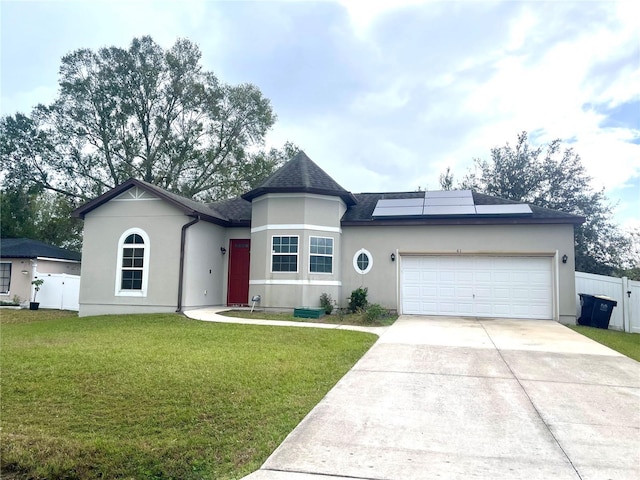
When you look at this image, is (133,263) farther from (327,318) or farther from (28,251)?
(28,251)

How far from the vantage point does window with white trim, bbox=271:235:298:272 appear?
46.0 feet

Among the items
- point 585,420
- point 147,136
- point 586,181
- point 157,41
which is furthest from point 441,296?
point 157,41

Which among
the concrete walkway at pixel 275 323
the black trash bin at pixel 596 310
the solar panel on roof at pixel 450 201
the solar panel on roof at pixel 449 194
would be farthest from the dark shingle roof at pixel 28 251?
the black trash bin at pixel 596 310

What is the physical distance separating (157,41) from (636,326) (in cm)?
3062

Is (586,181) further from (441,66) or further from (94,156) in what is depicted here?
(94,156)

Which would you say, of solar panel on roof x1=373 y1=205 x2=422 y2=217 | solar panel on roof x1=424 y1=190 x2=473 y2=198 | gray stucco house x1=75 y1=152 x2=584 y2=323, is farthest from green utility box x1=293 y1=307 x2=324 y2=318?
solar panel on roof x1=424 y1=190 x2=473 y2=198

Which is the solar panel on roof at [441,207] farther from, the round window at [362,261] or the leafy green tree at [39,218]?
the leafy green tree at [39,218]

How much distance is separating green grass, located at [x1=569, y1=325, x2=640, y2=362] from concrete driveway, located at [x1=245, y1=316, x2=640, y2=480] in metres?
0.88

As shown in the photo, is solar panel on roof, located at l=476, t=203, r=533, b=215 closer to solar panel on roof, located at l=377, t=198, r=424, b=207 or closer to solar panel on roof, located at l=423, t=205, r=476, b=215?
solar panel on roof, located at l=423, t=205, r=476, b=215

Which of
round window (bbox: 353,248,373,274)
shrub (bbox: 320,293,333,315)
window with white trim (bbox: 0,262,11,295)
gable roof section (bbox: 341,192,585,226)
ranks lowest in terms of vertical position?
shrub (bbox: 320,293,333,315)

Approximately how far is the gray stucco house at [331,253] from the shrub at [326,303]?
22cm

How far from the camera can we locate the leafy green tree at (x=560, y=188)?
22.0 metres

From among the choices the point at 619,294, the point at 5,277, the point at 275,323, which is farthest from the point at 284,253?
the point at 5,277

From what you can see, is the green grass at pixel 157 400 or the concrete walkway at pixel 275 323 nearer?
the green grass at pixel 157 400
